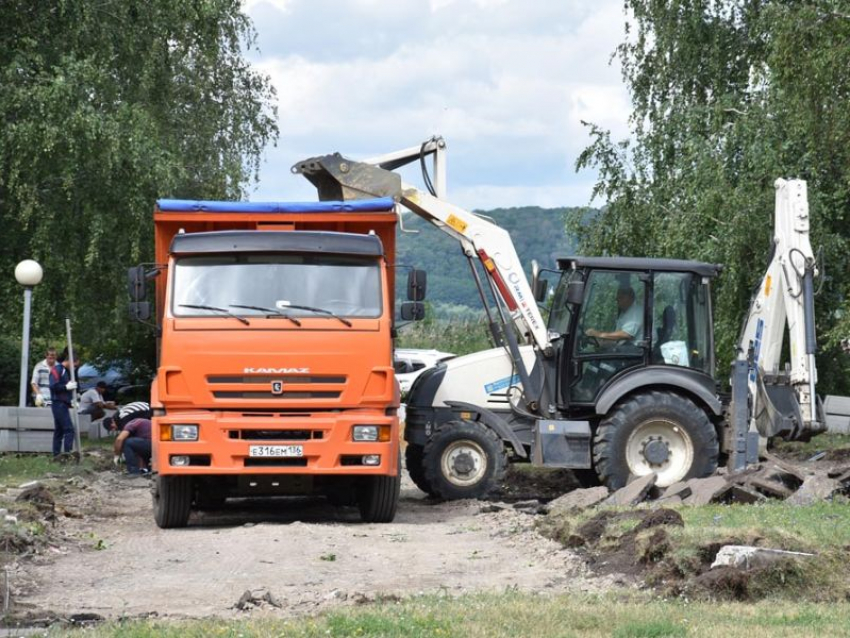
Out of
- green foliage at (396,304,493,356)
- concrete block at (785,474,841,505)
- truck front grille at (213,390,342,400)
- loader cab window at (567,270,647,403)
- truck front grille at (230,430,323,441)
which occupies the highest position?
green foliage at (396,304,493,356)

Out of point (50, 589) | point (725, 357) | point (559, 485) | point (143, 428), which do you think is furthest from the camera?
point (725, 357)

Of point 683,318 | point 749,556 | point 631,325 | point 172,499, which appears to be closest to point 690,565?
point 749,556

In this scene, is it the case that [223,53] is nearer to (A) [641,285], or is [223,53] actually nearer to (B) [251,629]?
(A) [641,285]

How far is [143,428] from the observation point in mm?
21688

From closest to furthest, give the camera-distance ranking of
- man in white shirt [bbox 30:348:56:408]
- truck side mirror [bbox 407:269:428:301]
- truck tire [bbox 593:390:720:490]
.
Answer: truck side mirror [bbox 407:269:428:301] < truck tire [bbox 593:390:720:490] < man in white shirt [bbox 30:348:56:408]

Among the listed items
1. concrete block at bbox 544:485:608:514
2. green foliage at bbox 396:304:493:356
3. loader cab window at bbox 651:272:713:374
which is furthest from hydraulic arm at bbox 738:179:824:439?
green foliage at bbox 396:304:493:356

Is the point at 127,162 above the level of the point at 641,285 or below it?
above

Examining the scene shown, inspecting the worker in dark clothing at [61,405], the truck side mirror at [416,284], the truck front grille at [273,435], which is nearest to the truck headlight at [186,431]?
the truck front grille at [273,435]

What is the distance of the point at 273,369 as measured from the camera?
14.4m

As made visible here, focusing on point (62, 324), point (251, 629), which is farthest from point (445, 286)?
point (251, 629)

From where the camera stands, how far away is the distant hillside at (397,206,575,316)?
13829 centimetres

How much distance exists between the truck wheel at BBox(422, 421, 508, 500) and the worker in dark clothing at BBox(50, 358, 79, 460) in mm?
8084

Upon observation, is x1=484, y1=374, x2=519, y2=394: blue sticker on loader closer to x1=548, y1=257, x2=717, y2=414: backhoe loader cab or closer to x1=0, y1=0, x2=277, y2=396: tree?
x1=548, y1=257, x2=717, y2=414: backhoe loader cab

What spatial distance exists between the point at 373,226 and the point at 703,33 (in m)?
17.3
